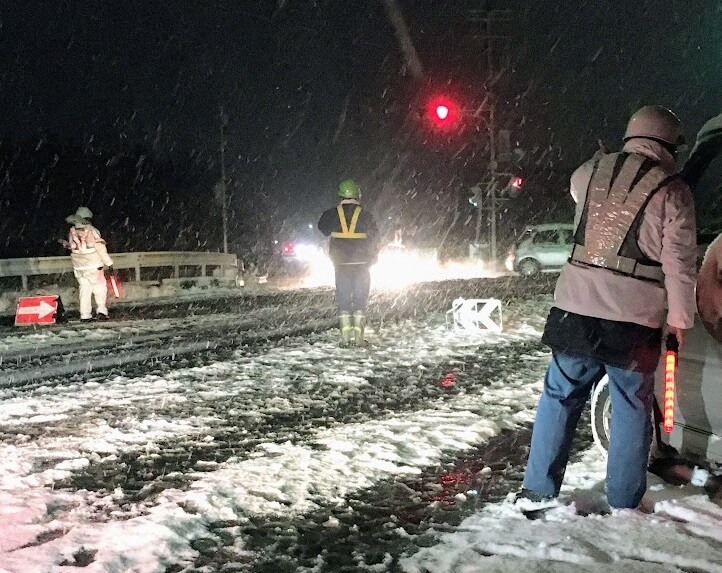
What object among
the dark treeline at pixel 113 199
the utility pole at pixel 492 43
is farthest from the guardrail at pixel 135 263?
the dark treeline at pixel 113 199

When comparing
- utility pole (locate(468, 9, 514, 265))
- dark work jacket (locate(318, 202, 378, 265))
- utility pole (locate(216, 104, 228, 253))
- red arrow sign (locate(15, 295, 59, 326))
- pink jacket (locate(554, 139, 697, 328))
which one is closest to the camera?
pink jacket (locate(554, 139, 697, 328))

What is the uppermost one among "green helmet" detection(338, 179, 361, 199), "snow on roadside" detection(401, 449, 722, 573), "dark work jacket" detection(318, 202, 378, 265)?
"green helmet" detection(338, 179, 361, 199)

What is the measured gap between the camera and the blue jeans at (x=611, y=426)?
11.7 ft

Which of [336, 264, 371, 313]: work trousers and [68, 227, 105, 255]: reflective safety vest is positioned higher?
[68, 227, 105, 255]: reflective safety vest

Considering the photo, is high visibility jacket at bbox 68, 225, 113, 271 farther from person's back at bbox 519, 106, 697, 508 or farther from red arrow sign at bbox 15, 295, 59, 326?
person's back at bbox 519, 106, 697, 508

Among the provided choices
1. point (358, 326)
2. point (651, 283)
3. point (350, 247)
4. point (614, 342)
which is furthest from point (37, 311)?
point (651, 283)

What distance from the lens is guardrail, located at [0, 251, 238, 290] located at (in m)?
16.9

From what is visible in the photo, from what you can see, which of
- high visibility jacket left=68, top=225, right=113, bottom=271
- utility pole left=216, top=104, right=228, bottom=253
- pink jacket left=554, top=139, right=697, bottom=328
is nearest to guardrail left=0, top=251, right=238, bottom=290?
high visibility jacket left=68, top=225, right=113, bottom=271

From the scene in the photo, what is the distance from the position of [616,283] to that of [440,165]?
160 ft

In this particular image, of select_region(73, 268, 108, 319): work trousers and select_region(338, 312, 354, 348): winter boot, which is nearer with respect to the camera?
select_region(338, 312, 354, 348): winter boot

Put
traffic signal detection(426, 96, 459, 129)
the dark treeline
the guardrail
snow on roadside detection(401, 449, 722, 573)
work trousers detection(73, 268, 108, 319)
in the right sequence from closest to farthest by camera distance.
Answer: snow on roadside detection(401, 449, 722, 573), work trousers detection(73, 268, 108, 319), the guardrail, traffic signal detection(426, 96, 459, 129), the dark treeline

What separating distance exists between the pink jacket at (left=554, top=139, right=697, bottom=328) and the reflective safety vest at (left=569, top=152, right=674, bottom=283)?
32mm

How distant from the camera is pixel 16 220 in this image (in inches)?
1652

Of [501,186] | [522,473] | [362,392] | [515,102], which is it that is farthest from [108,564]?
[515,102]
